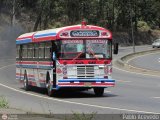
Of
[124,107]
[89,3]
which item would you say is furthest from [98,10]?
[124,107]

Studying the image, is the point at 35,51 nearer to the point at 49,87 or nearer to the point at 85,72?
the point at 49,87

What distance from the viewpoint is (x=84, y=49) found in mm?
23000

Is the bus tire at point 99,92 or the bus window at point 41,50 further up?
the bus window at point 41,50

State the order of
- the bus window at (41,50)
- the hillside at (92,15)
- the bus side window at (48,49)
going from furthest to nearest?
the hillside at (92,15) → the bus window at (41,50) → the bus side window at (48,49)

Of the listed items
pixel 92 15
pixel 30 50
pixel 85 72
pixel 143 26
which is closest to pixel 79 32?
pixel 85 72

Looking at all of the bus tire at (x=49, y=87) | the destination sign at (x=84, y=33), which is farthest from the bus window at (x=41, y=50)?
the destination sign at (x=84, y=33)

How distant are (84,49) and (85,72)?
96 centimetres

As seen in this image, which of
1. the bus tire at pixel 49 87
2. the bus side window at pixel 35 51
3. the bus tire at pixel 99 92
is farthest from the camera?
the bus side window at pixel 35 51

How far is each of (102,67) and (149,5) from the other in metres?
85.6

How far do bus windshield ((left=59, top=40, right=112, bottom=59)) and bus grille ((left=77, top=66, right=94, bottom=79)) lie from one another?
457mm

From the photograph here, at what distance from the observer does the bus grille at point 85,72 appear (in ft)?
75.4

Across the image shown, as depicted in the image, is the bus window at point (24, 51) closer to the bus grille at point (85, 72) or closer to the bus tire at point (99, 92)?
the bus tire at point (99, 92)

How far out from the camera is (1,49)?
7238 centimetres

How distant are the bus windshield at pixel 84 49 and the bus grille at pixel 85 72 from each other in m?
0.46
